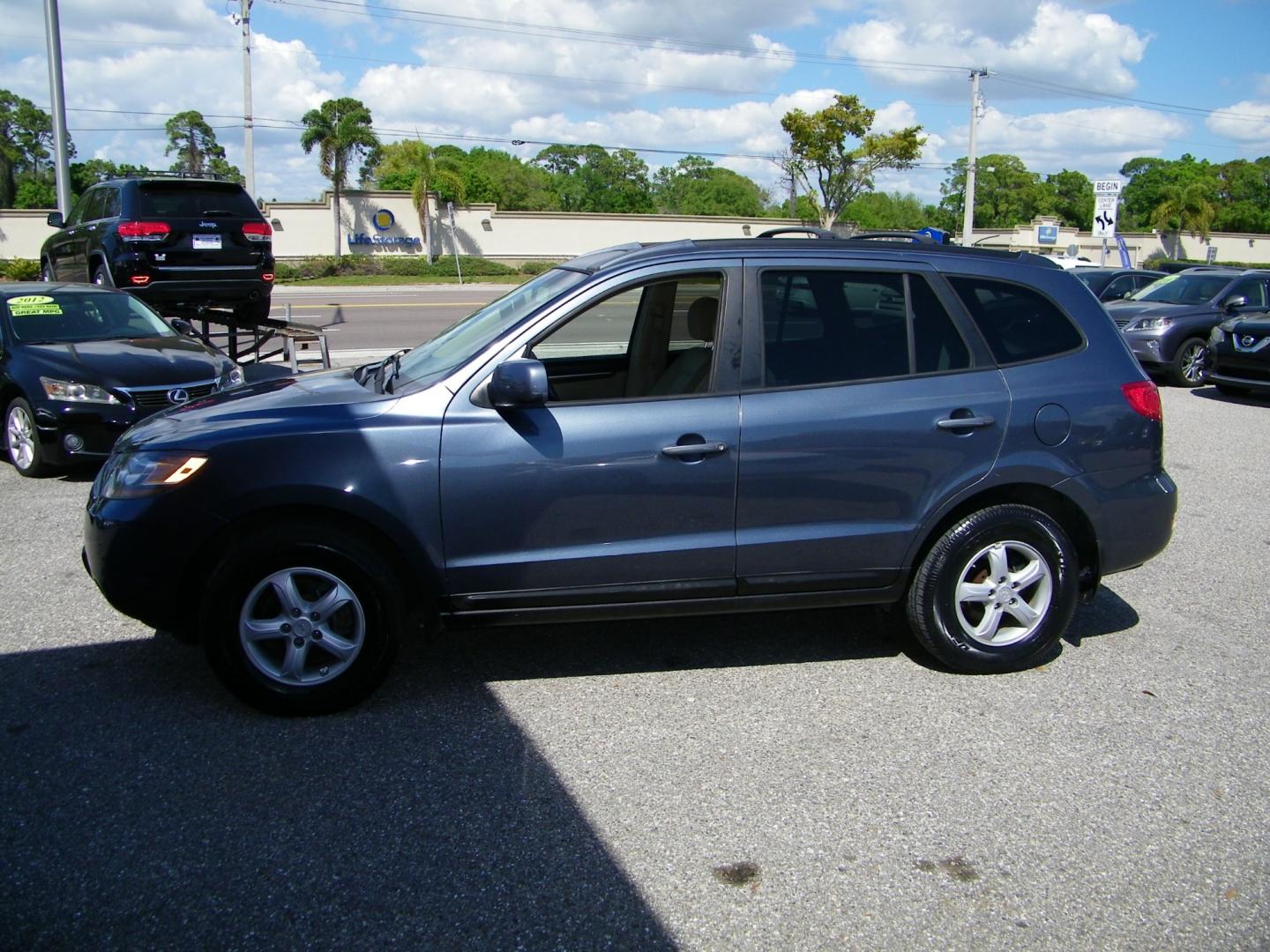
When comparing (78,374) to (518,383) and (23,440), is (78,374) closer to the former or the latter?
(23,440)

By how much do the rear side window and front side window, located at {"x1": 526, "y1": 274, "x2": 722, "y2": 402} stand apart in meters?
1.14

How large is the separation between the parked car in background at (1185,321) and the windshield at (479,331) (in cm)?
1169

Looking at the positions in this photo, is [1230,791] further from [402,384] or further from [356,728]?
[402,384]

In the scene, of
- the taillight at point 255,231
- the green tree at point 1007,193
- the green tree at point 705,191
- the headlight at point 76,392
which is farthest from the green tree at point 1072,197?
the headlight at point 76,392

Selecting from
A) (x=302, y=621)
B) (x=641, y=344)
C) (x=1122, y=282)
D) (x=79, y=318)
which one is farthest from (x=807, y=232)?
(x=1122, y=282)

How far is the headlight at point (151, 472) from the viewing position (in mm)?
4008

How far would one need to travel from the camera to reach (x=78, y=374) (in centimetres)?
789

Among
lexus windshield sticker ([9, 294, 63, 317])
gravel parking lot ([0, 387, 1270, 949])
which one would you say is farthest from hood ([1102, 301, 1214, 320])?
lexus windshield sticker ([9, 294, 63, 317])

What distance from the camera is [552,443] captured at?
13.4 feet

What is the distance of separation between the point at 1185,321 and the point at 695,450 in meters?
12.8

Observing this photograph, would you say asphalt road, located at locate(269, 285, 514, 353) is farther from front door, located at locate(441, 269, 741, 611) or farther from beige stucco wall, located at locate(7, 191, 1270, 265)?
front door, located at locate(441, 269, 741, 611)

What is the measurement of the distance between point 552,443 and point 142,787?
74.2 inches

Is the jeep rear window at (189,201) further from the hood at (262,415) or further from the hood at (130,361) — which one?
the hood at (262,415)

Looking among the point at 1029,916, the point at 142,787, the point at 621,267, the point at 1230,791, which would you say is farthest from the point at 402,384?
the point at 1230,791
